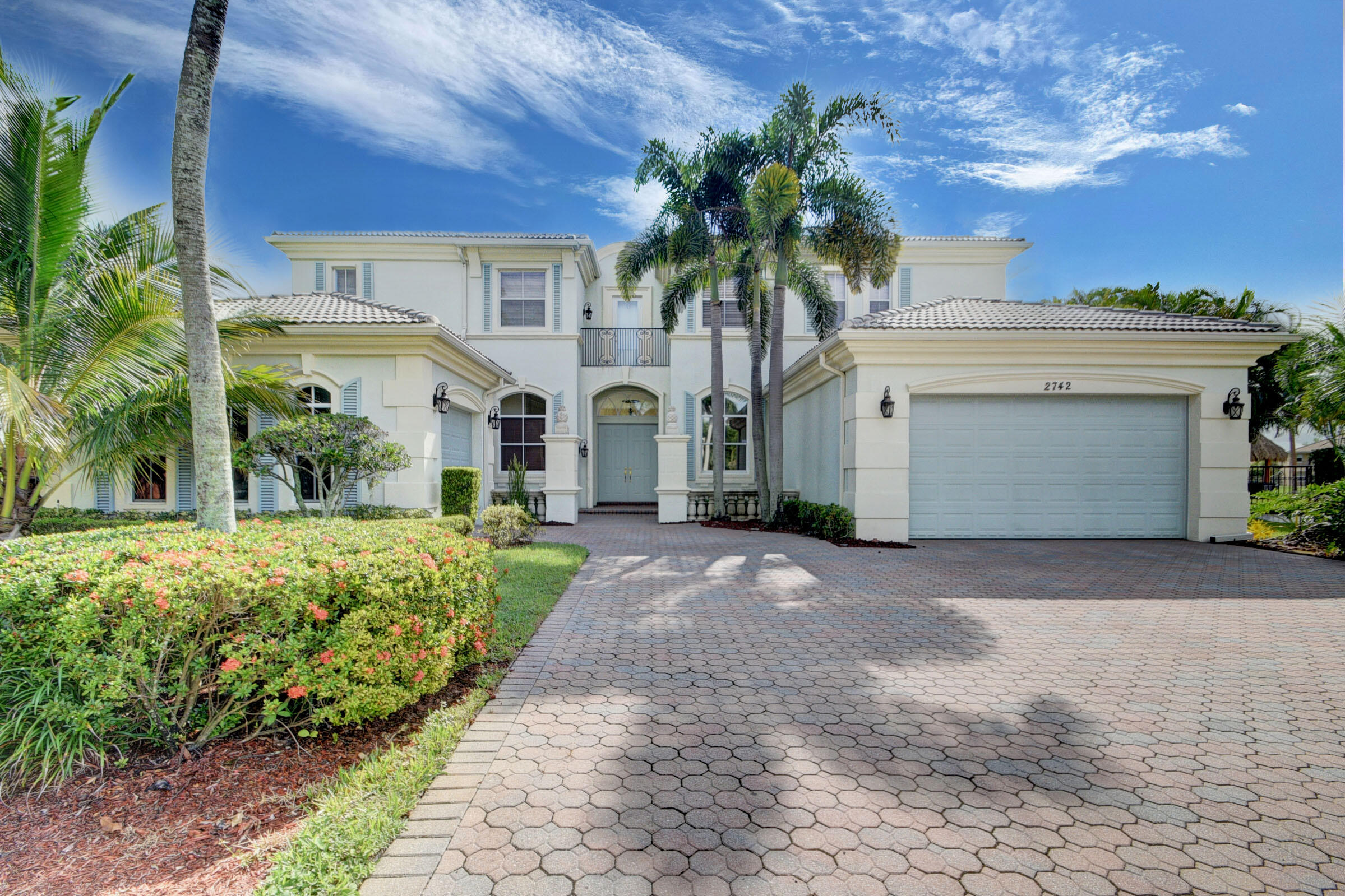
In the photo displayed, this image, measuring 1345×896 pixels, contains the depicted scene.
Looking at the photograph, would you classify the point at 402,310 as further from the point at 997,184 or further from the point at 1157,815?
the point at 997,184

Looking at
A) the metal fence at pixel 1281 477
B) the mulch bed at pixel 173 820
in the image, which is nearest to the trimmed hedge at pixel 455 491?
the mulch bed at pixel 173 820

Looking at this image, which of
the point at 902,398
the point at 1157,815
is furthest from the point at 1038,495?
the point at 1157,815

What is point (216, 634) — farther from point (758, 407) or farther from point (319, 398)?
point (758, 407)

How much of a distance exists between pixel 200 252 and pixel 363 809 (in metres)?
4.08

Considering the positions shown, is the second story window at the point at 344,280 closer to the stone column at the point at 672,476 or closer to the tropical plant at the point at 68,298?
the tropical plant at the point at 68,298

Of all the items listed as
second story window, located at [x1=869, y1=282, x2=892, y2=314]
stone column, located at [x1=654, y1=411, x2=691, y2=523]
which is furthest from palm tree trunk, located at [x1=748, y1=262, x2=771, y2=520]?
second story window, located at [x1=869, y1=282, x2=892, y2=314]

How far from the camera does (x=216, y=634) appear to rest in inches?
111

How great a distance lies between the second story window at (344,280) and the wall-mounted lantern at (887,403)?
48.8 ft

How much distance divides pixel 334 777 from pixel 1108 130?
16046 mm

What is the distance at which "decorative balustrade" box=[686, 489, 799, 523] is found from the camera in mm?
15102

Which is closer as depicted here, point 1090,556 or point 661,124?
point 1090,556

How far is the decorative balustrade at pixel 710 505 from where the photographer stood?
15.1 meters

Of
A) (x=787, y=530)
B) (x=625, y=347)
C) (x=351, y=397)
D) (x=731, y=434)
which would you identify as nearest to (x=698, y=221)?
(x=625, y=347)

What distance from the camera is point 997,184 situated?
16.5 m
